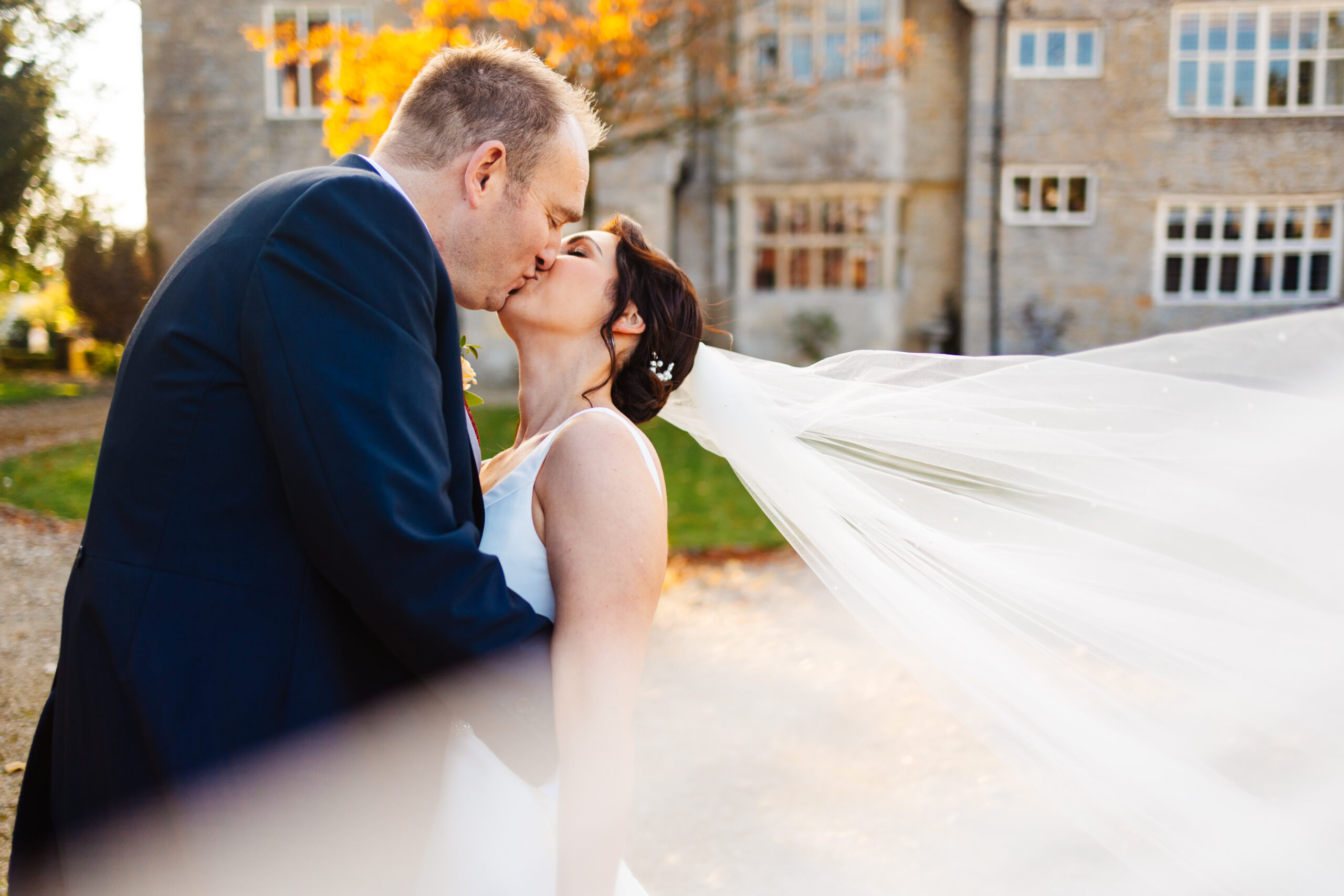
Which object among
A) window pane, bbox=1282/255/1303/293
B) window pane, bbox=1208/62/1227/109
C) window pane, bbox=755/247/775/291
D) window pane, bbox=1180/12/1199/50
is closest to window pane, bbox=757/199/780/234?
window pane, bbox=755/247/775/291

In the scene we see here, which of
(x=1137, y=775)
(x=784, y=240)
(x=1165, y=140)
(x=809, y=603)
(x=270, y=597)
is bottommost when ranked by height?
(x=809, y=603)

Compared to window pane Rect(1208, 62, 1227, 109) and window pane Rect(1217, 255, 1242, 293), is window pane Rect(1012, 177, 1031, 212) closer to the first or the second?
window pane Rect(1208, 62, 1227, 109)

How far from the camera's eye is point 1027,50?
20.3 m

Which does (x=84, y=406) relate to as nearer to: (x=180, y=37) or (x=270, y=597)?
(x=180, y=37)

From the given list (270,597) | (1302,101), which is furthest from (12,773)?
(1302,101)

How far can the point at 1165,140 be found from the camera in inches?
804

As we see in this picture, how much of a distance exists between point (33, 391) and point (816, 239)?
1532 cm

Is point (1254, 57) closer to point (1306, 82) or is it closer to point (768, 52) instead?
point (1306, 82)

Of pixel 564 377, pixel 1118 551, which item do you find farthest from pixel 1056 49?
pixel 564 377

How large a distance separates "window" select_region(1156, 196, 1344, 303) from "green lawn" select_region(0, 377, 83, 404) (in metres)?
21.6

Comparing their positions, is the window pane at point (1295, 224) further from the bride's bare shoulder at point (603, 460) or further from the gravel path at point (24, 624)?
the bride's bare shoulder at point (603, 460)

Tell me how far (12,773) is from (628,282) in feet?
11.4

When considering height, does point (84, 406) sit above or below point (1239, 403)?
below

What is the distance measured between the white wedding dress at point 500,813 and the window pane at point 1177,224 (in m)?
22.0
